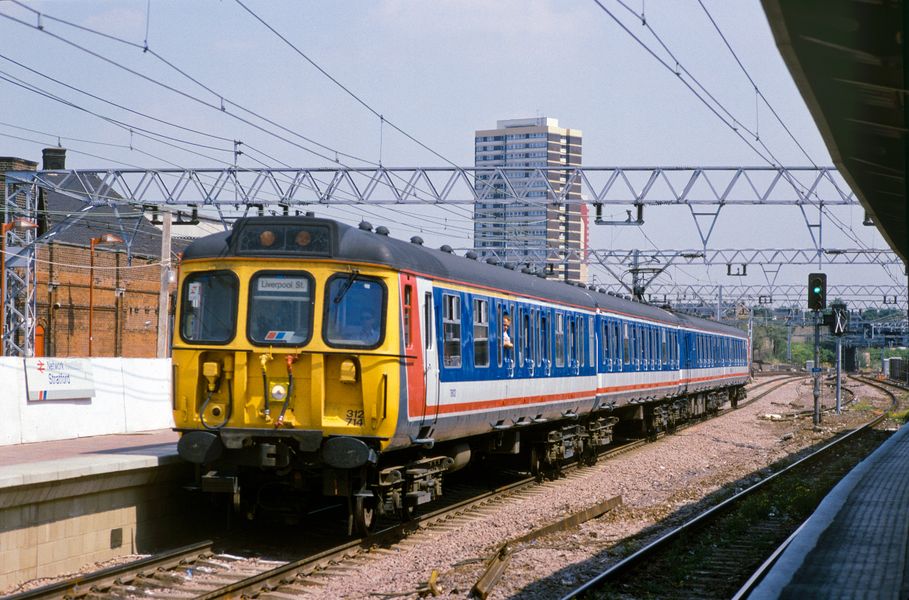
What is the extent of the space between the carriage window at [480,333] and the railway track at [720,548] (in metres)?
3.29

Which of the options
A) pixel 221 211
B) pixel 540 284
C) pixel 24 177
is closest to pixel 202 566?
pixel 540 284

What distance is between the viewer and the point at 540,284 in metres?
18.6

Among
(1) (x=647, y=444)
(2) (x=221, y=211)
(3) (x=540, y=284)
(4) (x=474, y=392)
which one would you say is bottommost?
(1) (x=647, y=444)

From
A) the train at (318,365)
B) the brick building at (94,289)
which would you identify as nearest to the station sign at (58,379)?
the train at (318,365)

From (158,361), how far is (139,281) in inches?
1054

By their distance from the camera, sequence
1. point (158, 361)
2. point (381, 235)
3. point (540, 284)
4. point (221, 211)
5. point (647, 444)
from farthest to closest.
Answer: point (221, 211)
point (647, 444)
point (158, 361)
point (540, 284)
point (381, 235)

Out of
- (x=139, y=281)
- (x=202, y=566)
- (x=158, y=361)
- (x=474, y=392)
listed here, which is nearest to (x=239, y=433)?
(x=202, y=566)

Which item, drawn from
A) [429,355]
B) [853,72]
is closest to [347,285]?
[429,355]

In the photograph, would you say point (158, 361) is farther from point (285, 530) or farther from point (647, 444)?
point (647, 444)

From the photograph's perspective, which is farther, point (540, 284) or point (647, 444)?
point (647, 444)

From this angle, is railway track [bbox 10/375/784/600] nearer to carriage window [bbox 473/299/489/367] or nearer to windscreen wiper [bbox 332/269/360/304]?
windscreen wiper [bbox 332/269/360/304]

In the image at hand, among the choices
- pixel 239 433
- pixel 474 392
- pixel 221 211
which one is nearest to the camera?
pixel 239 433

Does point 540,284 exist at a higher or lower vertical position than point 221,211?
lower

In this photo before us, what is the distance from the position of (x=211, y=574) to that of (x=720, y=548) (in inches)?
219
